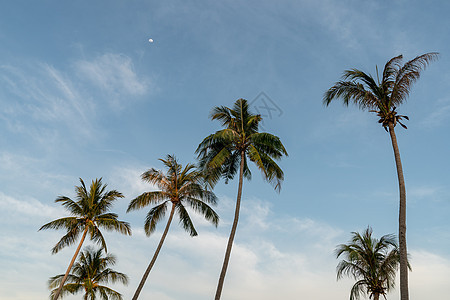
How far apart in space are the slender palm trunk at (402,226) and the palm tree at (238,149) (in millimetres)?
8240

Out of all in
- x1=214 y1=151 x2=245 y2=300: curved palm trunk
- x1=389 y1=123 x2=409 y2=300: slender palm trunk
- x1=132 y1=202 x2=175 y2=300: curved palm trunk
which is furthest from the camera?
x1=132 y1=202 x2=175 y2=300: curved palm trunk

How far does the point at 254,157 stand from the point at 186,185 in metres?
7.66

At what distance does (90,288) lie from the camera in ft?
121

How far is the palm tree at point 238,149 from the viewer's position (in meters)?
24.2

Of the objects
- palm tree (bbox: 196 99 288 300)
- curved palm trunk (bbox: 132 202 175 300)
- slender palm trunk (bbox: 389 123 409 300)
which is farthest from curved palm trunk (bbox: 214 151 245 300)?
slender palm trunk (bbox: 389 123 409 300)

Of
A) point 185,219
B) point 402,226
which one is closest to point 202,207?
point 185,219

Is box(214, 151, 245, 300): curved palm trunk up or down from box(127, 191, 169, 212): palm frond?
down

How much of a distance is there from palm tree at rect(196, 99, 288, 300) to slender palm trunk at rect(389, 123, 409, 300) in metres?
8.24

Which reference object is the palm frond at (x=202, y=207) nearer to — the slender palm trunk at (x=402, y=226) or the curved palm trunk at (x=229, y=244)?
the curved palm trunk at (x=229, y=244)

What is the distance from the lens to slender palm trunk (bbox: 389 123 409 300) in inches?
537

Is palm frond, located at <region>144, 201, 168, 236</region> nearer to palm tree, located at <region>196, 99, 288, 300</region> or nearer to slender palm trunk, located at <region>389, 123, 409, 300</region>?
palm tree, located at <region>196, 99, 288, 300</region>

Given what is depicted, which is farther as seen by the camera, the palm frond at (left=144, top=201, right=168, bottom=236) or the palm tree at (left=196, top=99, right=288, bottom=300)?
the palm frond at (left=144, top=201, right=168, bottom=236)

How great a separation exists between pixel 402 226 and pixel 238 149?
12.8 meters

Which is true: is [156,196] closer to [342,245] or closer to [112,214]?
[112,214]
